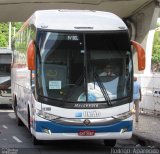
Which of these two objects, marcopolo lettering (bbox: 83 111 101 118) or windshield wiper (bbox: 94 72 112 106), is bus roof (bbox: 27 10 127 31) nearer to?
windshield wiper (bbox: 94 72 112 106)

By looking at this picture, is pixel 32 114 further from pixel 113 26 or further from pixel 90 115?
pixel 113 26

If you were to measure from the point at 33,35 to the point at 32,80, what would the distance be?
46.3 inches

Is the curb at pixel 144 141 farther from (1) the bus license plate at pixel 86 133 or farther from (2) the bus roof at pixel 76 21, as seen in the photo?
(2) the bus roof at pixel 76 21

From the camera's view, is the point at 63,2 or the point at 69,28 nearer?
the point at 69,28

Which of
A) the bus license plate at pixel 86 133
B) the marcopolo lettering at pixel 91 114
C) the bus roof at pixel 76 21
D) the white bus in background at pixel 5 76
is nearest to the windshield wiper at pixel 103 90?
the marcopolo lettering at pixel 91 114

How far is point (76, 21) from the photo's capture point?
13.6 metres

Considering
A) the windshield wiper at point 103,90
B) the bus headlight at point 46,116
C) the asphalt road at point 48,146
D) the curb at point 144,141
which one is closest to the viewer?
the bus headlight at point 46,116

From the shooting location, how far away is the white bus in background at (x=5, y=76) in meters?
27.6

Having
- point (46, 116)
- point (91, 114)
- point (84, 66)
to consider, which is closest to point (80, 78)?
point (84, 66)

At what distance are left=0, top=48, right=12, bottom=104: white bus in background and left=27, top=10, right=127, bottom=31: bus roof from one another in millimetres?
14018

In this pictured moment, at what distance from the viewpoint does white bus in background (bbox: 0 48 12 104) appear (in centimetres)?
2764

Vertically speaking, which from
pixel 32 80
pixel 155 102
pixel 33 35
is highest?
pixel 33 35

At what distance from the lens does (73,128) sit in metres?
12.8

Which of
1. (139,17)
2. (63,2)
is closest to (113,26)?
(63,2)
